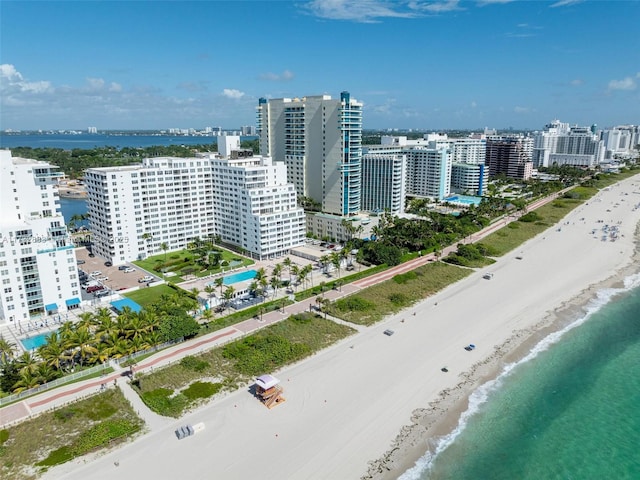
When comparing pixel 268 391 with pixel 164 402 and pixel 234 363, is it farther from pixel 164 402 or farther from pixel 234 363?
pixel 164 402

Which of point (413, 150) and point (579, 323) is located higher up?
point (413, 150)

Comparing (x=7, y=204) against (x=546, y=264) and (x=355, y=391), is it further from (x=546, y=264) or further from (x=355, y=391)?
(x=546, y=264)

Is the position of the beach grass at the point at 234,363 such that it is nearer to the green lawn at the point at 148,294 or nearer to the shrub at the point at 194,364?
the shrub at the point at 194,364

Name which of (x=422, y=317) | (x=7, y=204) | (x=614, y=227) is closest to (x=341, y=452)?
(x=422, y=317)

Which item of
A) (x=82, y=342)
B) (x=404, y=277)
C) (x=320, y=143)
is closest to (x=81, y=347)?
(x=82, y=342)

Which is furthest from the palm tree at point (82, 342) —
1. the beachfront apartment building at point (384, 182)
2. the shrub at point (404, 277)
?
the beachfront apartment building at point (384, 182)
